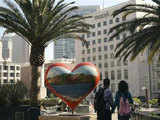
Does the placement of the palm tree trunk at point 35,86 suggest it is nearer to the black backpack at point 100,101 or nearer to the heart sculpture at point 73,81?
the heart sculpture at point 73,81

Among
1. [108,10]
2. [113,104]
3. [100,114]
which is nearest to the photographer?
[113,104]

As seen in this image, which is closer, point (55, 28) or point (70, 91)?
point (70, 91)

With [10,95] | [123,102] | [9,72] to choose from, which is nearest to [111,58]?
[9,72]

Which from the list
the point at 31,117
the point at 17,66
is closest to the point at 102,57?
the point at 17,66

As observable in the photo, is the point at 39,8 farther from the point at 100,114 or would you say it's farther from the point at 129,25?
the point at 100,114

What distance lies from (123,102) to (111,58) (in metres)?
81.7

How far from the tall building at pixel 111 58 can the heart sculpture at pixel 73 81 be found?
219 feet

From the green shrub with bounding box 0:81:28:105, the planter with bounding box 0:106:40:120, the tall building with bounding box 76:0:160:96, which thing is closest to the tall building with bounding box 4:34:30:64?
the tall building with bounding box 76:0:160:96

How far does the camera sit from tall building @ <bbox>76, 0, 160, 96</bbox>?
8100cm

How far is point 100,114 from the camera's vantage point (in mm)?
9781

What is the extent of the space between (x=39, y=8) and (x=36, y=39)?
6.90 ft

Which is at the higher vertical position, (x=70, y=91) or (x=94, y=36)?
(x=94, y=36)

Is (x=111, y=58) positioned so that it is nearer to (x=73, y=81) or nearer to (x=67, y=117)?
(x=73, y=81)

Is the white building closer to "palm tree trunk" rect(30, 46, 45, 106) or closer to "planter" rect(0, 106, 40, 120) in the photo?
"palm tree trunk" rect(30, 46, 45, 106)
